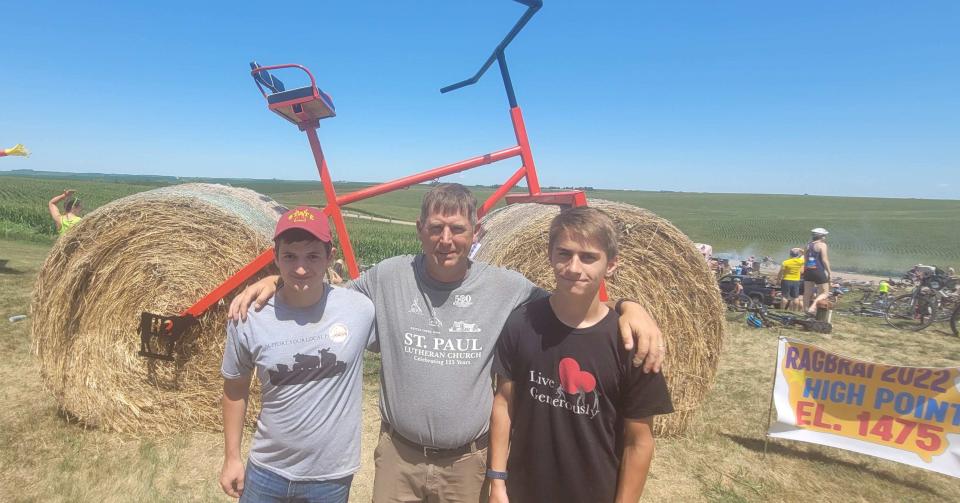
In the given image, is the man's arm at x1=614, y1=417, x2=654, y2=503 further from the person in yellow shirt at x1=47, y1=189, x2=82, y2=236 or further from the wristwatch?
the person in yellow shirt at x1=47, y1=189, x2=82, y2=236

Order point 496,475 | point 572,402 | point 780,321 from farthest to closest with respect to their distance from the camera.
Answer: point 780,321
point 496,475
point 572,402

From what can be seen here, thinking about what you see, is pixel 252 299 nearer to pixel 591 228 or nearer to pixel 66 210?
pixel 591 228

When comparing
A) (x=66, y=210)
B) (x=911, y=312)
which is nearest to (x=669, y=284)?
(x=66, y=210)

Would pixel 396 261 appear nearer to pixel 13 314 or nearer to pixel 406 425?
pixel 406 425

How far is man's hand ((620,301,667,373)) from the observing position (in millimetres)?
1599

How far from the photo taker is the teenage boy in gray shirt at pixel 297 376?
1.86 m

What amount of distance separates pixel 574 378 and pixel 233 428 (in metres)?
1.40

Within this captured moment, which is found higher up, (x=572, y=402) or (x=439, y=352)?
(x=439, y=352)

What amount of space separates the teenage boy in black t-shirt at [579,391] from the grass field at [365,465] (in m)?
2.22

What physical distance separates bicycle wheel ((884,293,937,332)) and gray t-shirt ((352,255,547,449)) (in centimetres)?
1041

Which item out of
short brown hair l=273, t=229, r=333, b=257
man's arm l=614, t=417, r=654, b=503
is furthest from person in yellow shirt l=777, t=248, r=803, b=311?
short brown hair l=273, t=229, r=333, b=257

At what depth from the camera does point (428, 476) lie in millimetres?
1961

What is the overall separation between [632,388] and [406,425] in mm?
901

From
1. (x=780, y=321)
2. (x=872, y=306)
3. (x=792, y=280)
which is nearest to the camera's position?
(x=780, y=321)
